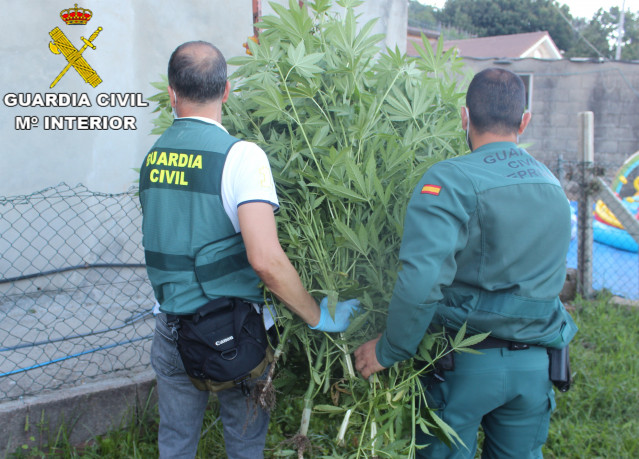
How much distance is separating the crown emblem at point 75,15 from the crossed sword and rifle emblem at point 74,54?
116 millimetres

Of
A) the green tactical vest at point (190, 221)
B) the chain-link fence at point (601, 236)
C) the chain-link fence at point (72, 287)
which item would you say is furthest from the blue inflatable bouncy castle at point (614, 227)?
the green tactical vest at point (190, 221)

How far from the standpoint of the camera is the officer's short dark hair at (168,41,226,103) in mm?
1835

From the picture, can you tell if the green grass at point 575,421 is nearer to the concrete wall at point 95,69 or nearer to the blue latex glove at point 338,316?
the blue latex glove at point 338,316

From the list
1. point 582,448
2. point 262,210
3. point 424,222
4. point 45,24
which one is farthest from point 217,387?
point 45,24

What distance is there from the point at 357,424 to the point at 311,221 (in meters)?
0.75

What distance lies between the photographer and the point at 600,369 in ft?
12.7

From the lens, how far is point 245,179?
1764 millimetres

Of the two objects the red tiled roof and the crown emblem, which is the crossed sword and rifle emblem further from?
the red tiled roof

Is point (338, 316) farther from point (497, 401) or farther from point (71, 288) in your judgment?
point (71, 288)

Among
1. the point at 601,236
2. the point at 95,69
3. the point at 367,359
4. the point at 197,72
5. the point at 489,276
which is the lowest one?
the point at 601,236

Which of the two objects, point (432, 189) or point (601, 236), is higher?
point (432, 189)

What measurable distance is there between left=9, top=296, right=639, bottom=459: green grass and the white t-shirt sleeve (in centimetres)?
78

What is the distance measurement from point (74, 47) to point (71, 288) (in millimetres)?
2050

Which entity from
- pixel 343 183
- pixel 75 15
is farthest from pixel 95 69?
pixel 343 183
